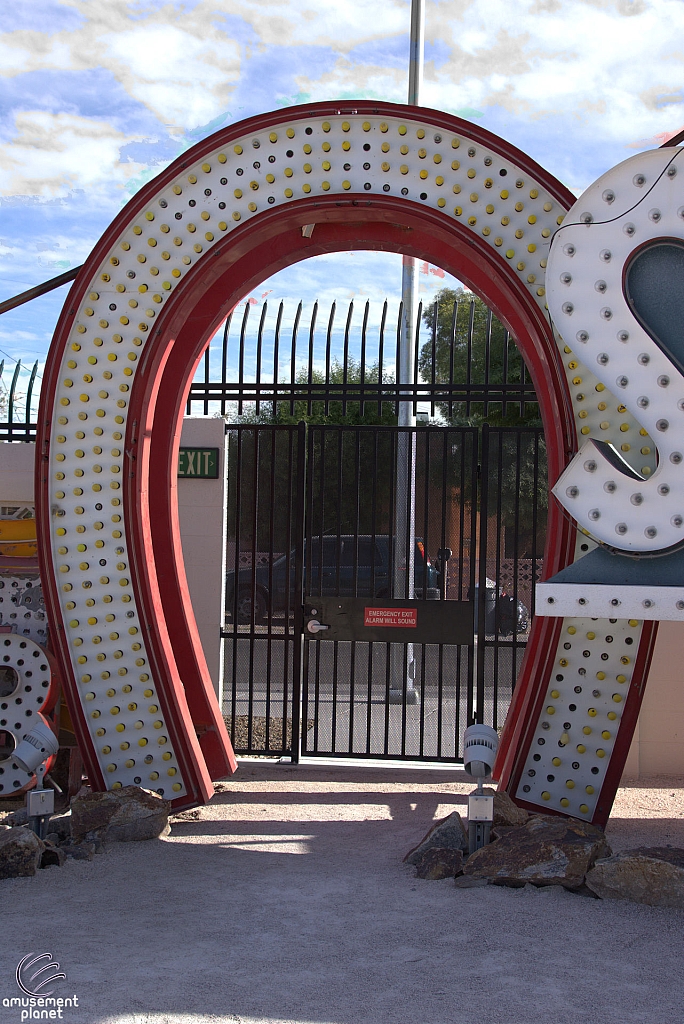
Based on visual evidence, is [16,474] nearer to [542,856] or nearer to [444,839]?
[444,839]

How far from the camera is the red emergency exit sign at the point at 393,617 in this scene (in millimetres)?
6109

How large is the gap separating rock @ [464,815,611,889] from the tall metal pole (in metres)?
1.75

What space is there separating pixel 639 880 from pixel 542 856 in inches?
15.7

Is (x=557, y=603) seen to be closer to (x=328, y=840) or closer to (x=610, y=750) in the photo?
(x=610, y=750)

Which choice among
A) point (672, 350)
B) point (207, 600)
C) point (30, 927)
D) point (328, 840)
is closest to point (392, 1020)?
point (30, 927)

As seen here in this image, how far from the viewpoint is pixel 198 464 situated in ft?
20.9

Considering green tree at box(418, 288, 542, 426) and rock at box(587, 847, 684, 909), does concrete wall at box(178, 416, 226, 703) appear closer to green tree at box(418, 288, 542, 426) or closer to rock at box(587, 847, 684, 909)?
rock at box(587, 847, 684, 909)

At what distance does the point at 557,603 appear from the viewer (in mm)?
3877

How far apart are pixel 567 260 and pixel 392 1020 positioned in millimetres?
2891

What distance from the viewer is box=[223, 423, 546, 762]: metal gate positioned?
6145 mm

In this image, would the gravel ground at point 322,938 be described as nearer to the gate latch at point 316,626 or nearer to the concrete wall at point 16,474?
the gate latch at point 316,626

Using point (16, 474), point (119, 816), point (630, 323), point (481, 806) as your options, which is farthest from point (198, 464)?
point (630, 323)

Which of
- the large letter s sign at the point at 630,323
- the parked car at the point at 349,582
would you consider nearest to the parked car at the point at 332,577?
the parked car at the point at 349,582

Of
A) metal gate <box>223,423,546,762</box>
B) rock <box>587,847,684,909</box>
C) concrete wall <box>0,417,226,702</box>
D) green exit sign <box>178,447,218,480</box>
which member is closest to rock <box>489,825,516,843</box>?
rock <box>587,847,684,909</box>
